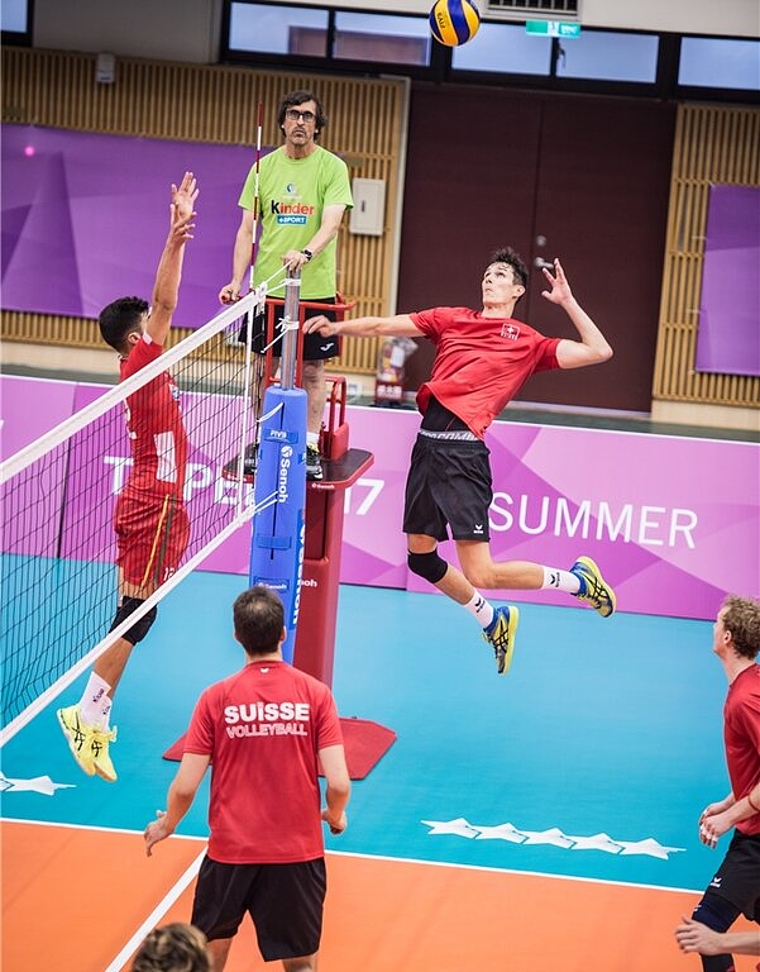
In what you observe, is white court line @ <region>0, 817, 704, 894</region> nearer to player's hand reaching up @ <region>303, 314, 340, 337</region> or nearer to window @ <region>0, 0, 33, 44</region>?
player's hand reaching up @ <region>303, 314, 340, 337</region>

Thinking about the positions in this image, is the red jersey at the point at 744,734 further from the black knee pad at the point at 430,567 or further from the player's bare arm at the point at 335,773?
the black knee pad at the point at 430,567

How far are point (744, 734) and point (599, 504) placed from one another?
6987 millimetres

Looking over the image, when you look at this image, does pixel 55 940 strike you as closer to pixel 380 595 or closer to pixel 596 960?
pixel 596 960

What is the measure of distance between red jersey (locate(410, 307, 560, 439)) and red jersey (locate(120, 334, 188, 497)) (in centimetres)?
151

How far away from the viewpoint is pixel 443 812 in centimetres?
883

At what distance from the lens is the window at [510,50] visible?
19.2m

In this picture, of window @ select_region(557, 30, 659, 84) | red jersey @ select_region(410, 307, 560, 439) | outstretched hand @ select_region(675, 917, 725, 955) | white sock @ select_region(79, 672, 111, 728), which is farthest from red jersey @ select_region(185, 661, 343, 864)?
window @ select_region(557, 30, 659, 84)

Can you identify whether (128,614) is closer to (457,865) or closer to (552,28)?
(457,865)

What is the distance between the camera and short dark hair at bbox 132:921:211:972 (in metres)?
4.11

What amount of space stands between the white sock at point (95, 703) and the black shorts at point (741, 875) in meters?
3.44

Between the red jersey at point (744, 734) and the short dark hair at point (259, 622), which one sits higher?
the short dark hair at point (259, 622)

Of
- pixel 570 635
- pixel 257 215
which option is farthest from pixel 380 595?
pixel 257 215

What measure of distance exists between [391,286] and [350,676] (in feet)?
30.8

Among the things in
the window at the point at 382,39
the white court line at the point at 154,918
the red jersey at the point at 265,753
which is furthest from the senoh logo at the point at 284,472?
the window at the point at 382,39
